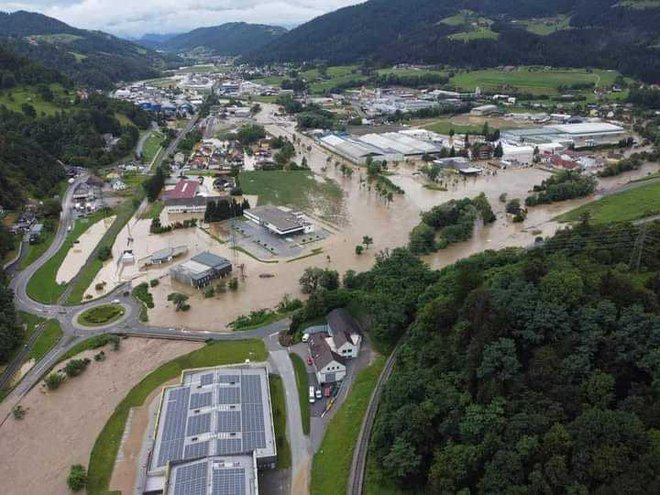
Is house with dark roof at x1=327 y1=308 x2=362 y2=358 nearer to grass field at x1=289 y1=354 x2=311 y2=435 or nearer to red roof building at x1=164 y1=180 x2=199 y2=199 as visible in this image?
grass field at x1=289 y1=354 x2=311 y2=435

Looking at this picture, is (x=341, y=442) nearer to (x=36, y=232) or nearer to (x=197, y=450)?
(x=197, y=450)

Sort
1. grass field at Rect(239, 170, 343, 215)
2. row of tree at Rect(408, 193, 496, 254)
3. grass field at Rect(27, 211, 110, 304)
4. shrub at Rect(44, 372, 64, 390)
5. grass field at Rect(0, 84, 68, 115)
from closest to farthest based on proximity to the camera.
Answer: shrub at Rect(44, 372, 64, 390) < grass field at Rect(27, 211, 110, 304) < row of tree at Rect(408, 193, 496, 254) < grass field at Rect(239, 170, 343, 215) < grass field at Rect(0, 84, 68, 115)

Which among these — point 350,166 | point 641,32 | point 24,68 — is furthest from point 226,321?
point 641,32

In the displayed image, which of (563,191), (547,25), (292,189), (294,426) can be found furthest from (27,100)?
(547,25)

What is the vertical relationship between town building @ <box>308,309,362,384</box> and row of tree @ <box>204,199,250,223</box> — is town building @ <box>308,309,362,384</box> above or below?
above

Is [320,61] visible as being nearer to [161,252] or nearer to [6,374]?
[161,252]

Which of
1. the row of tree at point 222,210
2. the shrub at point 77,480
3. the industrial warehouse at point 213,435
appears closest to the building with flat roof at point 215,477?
the industrial warehouse at point 213,435

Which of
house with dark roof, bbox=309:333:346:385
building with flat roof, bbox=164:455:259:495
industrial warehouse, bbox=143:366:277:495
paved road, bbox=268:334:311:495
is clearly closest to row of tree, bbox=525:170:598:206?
Answer: house with dark roof, bbox=309:333:346:385
